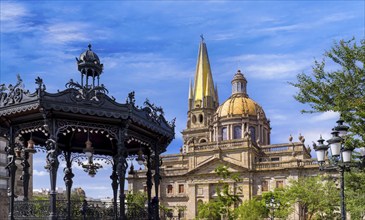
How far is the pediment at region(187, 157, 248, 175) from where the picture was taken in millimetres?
62094

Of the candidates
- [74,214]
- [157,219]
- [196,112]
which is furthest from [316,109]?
[196,112]

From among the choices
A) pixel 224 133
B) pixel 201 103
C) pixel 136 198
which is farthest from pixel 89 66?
pixel 201 103

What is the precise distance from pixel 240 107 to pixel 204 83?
1570 cm

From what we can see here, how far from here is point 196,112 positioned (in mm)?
80812

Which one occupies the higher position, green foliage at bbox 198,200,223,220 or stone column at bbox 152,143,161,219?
stone column at bbox 152,143,161,219

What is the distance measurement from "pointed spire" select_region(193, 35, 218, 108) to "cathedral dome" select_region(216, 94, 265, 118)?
1021 centimetres

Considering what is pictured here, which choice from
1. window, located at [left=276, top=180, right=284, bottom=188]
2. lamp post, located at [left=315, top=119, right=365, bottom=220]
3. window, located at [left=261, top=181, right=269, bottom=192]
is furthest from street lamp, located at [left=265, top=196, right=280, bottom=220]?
lamp post, located at [left=315, top=119, right=365, bottom=220]

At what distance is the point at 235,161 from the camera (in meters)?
62.7

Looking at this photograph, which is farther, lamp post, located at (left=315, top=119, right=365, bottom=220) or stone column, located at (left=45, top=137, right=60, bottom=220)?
lamp post, located at (left=315, top=119, right=365, bottom=220)

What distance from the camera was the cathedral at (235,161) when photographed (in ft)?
199

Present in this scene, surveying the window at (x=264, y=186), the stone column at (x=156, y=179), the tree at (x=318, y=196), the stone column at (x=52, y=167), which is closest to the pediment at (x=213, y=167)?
the window at (x=264, y=186)

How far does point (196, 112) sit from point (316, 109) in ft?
204

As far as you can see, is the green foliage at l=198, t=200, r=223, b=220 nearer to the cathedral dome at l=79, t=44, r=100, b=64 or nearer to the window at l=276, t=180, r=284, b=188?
the window at l=276, t=180, r=284, b=188

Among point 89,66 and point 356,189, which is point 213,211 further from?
point 89,66
